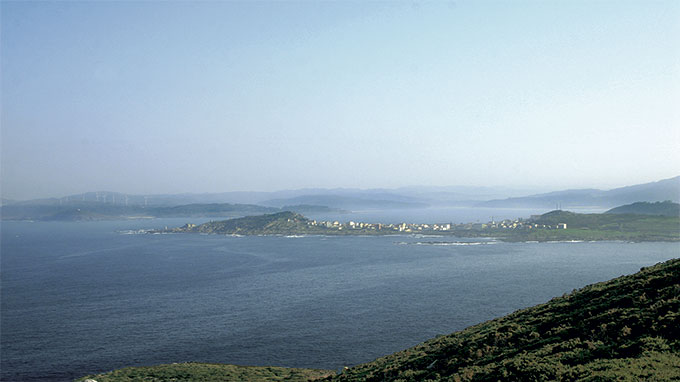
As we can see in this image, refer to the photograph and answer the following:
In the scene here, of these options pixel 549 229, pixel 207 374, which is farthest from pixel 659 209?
pixel 207 374

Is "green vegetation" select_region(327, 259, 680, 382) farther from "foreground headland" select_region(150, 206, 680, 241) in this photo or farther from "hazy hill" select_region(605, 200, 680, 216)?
"hazy hill" select_region(605, 200, 680, 216)

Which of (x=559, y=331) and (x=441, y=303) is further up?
(x=559, y=331)

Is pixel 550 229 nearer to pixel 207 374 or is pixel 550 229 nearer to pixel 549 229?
pixel 549 229

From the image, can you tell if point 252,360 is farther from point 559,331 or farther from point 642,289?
point 642,289

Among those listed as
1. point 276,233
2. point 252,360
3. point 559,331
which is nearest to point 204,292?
point 252,360

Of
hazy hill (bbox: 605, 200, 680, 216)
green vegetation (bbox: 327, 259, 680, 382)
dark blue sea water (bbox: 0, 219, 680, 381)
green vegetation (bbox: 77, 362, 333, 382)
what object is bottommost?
dark blue sea water (bbox: 0, 219, 680, 381)

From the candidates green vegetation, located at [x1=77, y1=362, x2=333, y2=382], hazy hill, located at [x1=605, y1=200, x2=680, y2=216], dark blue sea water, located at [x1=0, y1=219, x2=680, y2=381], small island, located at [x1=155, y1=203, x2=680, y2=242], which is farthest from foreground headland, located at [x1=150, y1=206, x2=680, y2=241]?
green vegetation, located at [x1=77, y1=362, x2=333, y2=382]
